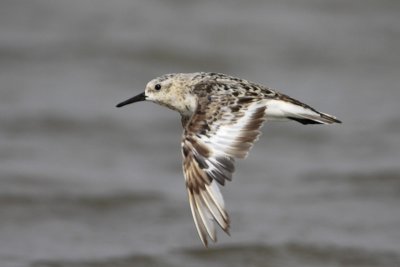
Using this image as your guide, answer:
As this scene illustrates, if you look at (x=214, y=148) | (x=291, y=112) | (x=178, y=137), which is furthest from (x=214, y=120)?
(x=178, y=137)

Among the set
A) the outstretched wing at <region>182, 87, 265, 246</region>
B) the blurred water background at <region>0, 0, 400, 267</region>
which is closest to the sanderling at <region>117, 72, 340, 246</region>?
the outstretched wing at <region>182, 87, 265, 246</region>

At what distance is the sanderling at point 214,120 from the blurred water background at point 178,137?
184 cm

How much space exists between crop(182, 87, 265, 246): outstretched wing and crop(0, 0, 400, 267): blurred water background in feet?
7.24

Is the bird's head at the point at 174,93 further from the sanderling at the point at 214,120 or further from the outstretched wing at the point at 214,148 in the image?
the outstretched wing at the point at 214,148

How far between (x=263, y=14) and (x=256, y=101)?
8089 mm

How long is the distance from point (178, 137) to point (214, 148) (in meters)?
5.44

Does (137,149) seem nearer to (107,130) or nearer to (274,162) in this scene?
(107,130)

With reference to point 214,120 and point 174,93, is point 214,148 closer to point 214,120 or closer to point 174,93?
point 214,120

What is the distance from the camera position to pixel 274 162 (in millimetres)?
10898

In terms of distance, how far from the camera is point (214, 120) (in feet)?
20.7

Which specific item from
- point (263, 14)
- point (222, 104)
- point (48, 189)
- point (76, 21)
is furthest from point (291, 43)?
point (222, 104)

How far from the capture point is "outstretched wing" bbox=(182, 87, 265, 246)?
579 cm

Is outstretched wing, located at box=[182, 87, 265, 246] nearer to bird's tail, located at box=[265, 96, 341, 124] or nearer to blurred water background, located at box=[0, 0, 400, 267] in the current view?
bird's tail, located at box=[265, 96, 341, 124]

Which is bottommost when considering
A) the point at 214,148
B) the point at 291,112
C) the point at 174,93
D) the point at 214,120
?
the point at 214,148
